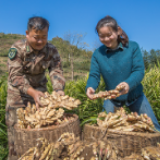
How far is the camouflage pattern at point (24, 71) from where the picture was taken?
197 cm

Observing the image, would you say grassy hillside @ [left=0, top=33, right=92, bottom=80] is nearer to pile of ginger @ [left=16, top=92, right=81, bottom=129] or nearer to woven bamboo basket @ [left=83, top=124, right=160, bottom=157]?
pile of ginger @ [left=16, top=92, right=81, bottom=129]

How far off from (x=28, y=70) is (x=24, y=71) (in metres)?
0.06

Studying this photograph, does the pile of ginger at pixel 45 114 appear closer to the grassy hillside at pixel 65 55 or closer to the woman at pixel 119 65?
the woman at pixel 119 65

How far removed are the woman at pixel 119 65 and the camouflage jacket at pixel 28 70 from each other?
54 centimetres

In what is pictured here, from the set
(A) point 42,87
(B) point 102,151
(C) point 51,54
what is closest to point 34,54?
(C) point 51,54

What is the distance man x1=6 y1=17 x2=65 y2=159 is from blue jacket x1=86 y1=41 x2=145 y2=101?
55cm

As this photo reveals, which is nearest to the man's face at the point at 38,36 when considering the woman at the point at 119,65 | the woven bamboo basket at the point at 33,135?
the woman at the point at 119,65

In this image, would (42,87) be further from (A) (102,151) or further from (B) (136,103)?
(A) (102,151)

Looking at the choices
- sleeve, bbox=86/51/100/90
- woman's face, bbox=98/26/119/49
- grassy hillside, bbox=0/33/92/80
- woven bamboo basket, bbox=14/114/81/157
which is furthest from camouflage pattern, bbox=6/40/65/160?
grassy hillside, bbox=0/33/92/80

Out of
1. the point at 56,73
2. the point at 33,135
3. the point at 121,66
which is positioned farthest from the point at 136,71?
the point at 33,135

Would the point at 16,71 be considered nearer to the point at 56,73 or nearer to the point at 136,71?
the point at 56,73

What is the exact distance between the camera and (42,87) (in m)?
2.50

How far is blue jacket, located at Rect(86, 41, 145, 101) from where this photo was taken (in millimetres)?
1917

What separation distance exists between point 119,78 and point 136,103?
359 millimetres
